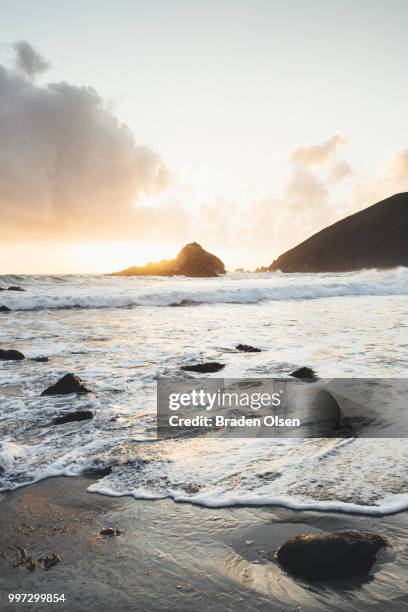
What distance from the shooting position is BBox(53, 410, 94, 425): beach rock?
4762mm

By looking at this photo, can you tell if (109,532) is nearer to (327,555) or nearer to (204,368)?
(327,555)

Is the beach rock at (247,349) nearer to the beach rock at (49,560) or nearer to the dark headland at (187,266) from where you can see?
the beach rock at (49,560)

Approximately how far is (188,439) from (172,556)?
1.90 metres

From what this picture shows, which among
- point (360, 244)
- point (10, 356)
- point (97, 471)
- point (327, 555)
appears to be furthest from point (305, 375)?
point (360, 244)

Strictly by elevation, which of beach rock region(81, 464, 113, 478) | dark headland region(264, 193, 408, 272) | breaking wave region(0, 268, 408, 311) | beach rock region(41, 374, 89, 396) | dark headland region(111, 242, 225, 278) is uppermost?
dark headland region(264, 193, 408, 272)

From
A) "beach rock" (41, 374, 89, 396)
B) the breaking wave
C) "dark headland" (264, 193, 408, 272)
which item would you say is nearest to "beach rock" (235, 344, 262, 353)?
"beach rock" (41, 374, 89, 396)

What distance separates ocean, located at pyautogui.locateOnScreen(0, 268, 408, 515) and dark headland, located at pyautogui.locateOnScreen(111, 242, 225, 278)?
50454mm

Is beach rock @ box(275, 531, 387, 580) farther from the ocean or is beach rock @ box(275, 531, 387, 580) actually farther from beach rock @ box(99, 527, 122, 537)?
beach rock @ box(99, 527, 122, 537)

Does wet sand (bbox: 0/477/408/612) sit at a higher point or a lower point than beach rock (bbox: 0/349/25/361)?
lower

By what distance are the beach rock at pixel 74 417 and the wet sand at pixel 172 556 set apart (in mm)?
1607

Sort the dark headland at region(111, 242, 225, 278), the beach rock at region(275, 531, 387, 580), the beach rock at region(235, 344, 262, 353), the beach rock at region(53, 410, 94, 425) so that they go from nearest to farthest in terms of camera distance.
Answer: the beach rock at region(275, 531, 387, 580)
the beach rock at region(53, 410, 94, 425)
the beach rock at region(235, 344, 262, 353)
the dark headland at region(111, 242, 225, 278)

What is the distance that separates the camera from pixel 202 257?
66875 millimetres

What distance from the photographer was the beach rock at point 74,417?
15.6ft

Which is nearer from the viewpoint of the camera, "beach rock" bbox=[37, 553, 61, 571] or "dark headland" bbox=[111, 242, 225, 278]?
"beach rock" bbox=[37, 553, 61, 571]
